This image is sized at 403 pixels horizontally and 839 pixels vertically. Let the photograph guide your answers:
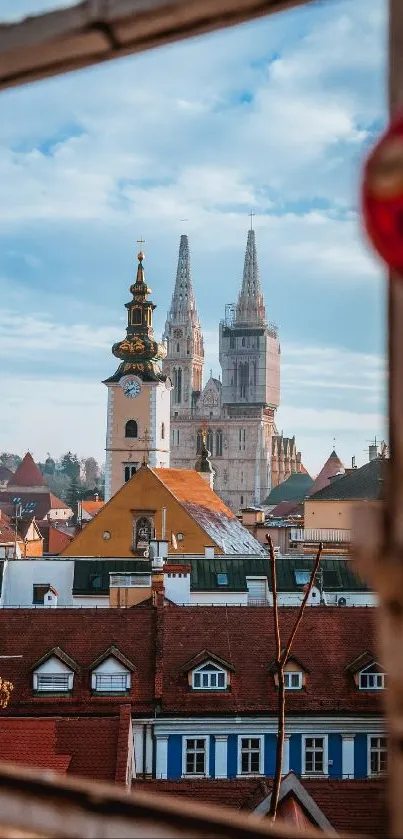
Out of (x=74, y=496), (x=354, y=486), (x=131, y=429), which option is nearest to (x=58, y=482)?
(x=74, y=496)

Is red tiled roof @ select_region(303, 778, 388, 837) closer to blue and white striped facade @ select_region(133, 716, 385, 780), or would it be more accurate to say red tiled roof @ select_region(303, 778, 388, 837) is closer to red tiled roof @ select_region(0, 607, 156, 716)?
blue and white striped facade @ select_region(133, 716, 385, 780)

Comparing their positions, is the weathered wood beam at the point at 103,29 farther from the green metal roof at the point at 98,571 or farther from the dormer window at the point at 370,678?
the green metal roof at the point at 98,571

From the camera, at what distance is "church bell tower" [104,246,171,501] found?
55406 millimetres

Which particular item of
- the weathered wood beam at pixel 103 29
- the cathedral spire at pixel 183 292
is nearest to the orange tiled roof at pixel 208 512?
the weathered wood beam at pixel 103 29

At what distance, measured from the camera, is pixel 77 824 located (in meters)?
1.36

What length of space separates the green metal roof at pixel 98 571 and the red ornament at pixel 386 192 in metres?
24.6

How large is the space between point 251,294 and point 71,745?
333ft

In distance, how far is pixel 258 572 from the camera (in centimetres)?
2512

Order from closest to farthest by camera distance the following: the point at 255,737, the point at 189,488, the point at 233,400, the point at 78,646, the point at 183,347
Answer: the point at 255,737, the point at 78,646, the point at 189,488, the point at 233,400, the point at 183,347

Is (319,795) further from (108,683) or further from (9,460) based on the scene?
(9,460)

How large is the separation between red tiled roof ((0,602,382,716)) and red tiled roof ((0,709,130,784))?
3.95 m

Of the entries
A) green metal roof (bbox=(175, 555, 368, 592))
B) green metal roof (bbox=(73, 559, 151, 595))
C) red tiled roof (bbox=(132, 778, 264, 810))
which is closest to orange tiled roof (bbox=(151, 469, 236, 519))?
green metal roof (bbox=(73, 559, 151, 595))

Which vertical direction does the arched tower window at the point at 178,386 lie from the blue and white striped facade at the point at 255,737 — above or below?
above

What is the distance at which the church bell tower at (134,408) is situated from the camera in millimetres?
55406
